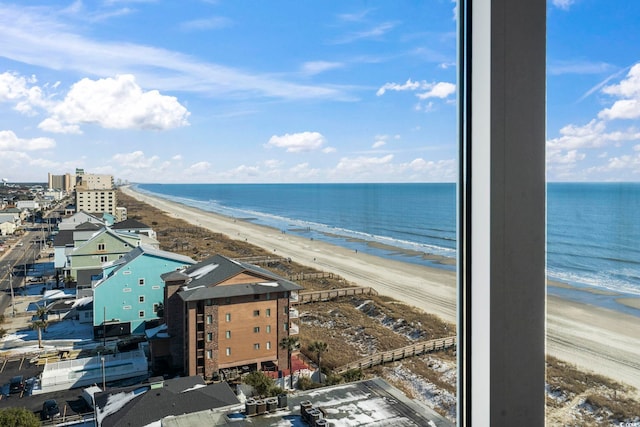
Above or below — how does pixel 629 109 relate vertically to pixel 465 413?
above

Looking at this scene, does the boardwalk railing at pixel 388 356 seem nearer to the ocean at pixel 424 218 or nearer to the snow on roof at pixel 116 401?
the ocean at pixel 424 218


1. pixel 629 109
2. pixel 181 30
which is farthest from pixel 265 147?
pixel 629 109

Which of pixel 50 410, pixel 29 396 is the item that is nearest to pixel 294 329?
pixel 50 410

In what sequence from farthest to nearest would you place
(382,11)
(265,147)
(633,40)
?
1. (265,147)
2. (382,11)
3. (633,40)

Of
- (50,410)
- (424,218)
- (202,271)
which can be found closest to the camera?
(424,218)

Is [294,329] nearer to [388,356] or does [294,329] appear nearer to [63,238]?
[388,356]

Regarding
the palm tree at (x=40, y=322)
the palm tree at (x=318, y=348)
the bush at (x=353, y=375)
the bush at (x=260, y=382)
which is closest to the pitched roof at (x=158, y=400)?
the bush at (x=260, y=382)

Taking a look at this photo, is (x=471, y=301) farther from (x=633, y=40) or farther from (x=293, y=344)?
(x=293, y=344)
